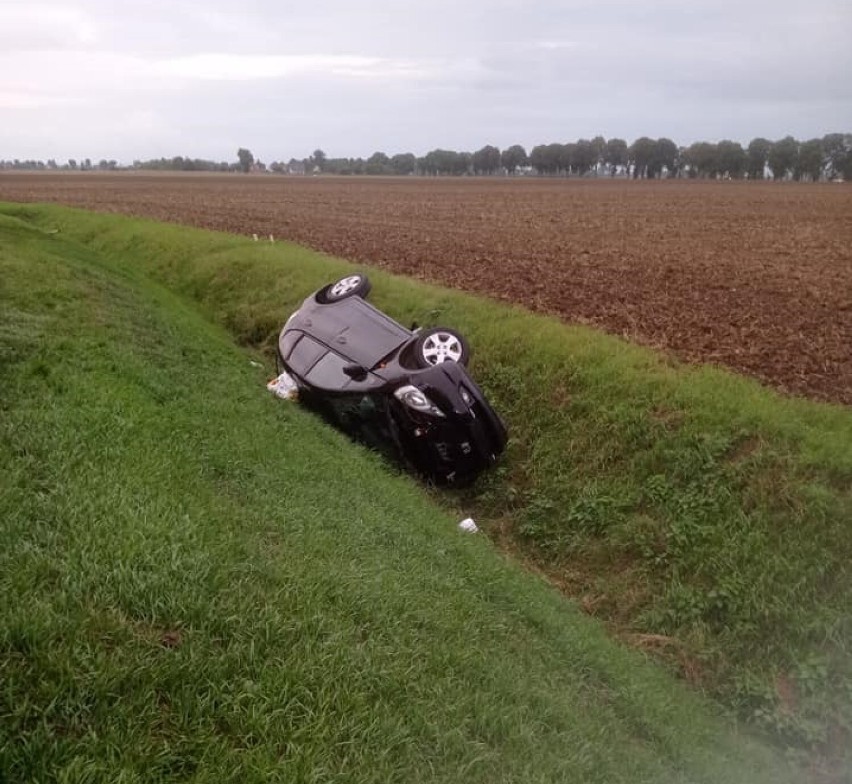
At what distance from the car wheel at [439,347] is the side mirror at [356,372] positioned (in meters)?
0.57

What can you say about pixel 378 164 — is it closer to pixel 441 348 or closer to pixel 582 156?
pixel 582 156

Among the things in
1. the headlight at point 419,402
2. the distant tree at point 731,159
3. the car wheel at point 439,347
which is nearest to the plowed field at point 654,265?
the car wheel at point 439,347

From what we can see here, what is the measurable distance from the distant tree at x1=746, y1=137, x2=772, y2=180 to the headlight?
97.6 m

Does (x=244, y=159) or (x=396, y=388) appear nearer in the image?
(x=396, y=388)

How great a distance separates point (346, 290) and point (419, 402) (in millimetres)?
3317

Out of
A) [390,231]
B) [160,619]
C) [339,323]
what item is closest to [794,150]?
[390,231]

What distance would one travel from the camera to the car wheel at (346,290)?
Answer: 966cm

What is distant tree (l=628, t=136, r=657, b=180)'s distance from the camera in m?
102

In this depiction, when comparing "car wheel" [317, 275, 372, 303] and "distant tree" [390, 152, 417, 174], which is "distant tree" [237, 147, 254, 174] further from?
"car wheel" [317, 275, 372, 303]

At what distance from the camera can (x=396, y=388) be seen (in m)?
7.23

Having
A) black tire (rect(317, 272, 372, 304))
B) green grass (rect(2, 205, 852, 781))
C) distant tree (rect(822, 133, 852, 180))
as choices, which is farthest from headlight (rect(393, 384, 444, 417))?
distant tree (rect(822, 133, 852, 180))

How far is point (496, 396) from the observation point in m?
9.27

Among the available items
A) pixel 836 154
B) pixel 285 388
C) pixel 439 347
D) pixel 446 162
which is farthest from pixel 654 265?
pixel 446 162

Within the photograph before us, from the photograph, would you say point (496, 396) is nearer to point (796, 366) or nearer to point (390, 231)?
point (796, 366)
